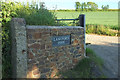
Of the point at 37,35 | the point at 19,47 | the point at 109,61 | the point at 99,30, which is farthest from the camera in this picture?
the point at 99,30

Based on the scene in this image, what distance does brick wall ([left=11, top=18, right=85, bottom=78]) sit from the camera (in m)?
3.74

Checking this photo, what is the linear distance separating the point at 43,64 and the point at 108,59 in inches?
123

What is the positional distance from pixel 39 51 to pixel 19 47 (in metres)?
0.60

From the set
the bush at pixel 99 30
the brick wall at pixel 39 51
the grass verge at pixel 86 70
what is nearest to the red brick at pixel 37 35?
the brick wall at pixel 39 51

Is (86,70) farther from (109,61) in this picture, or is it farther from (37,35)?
(37,35)

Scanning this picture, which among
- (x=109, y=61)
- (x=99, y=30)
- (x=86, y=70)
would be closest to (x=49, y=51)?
(x=86, y=70)

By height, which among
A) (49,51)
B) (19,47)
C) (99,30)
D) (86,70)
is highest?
(99,30)

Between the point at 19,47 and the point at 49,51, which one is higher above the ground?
the point at 19,47

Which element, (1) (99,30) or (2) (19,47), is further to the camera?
(1) (99,30)

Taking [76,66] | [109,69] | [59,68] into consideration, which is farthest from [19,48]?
[109,69]

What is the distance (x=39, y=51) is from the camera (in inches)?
162

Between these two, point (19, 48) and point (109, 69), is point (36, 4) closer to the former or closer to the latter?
point (19, 48)

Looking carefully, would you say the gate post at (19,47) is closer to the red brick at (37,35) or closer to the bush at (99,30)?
the red brick at (37,35)

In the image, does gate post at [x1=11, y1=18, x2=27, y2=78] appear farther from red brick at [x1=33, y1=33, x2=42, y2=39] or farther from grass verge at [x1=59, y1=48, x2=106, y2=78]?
grass verge at [x1=59, y1=48, x2=106, y2=78]
